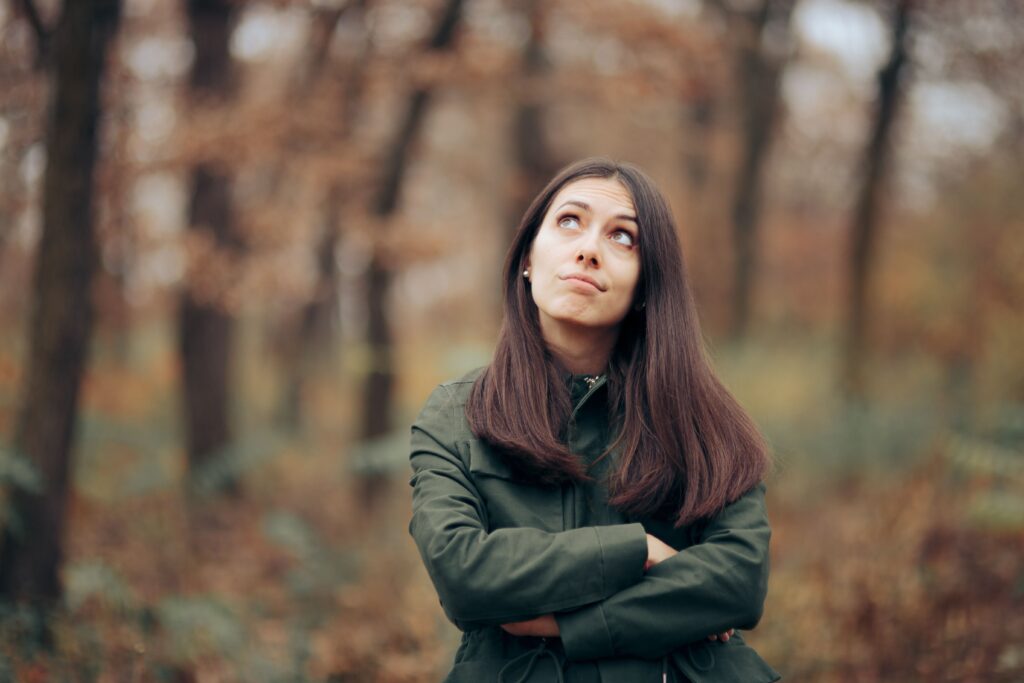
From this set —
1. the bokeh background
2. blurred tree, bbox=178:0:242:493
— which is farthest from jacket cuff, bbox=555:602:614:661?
blurred tree, bbox=178:0:242:493

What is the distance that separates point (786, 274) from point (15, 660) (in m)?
21.5

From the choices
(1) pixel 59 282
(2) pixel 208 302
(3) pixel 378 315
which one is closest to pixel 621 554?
(1) pixel 59 282

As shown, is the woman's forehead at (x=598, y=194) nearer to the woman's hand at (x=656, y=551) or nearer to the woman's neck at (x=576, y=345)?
the woman's neck at (x=576, y=345)

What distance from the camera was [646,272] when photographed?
2.81 m

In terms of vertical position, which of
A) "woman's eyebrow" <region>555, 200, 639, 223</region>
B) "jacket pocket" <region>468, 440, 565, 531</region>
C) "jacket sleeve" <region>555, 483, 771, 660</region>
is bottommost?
"jacket sleeve" <region>555, 483, 771, 660</region>

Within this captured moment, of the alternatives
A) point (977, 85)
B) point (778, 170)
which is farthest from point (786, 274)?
point (977, 85)

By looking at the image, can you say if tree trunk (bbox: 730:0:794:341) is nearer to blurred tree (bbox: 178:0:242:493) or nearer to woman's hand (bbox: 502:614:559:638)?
blurred tree (bbox: 178:0:242:493)

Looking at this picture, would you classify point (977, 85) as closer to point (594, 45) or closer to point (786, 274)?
point (594, 45)

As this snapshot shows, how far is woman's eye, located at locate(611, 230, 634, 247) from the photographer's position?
279cm

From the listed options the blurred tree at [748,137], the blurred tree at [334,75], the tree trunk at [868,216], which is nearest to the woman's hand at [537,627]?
the blurred tree at [334,75]

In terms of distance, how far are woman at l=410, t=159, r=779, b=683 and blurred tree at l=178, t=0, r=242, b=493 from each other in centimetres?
745

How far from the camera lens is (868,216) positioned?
11555mm

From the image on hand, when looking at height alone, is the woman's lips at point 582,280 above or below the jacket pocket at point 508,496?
above

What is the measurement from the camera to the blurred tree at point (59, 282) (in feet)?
17.4
